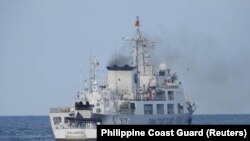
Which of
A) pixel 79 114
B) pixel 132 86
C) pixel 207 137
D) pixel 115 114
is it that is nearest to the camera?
pixel 207 137

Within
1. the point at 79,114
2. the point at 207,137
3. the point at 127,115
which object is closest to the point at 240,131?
the point at 207,137

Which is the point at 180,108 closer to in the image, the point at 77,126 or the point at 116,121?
the point at 116,121

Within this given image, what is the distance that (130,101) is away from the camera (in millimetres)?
110812

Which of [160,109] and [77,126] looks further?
[160,109]

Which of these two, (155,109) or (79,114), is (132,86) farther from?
(79,114)

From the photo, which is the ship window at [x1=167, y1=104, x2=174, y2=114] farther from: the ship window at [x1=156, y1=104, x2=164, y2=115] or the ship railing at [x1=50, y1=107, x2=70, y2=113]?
the ship railing at [x1=50, y1=107, x2=70, y2=113]

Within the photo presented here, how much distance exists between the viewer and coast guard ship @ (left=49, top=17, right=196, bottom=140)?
96.7 meters

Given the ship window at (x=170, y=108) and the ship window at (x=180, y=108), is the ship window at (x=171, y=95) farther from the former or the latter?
the ship window at (x=180, y=108)

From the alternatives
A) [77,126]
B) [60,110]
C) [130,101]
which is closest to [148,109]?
[130,101]

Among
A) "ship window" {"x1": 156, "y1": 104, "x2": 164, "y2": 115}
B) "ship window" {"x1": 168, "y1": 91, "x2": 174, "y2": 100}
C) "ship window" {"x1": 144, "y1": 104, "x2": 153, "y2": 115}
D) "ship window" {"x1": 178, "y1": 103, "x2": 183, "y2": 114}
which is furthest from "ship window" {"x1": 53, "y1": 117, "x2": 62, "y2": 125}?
"ship window" {"x1": 178, "y1": 103, "x2": 183, "y2": 114}

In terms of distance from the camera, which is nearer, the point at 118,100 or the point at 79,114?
the point at 79,114

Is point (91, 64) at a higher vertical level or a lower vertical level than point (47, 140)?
higher

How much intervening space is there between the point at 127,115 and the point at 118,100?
285 cm

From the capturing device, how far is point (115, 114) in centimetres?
10425
